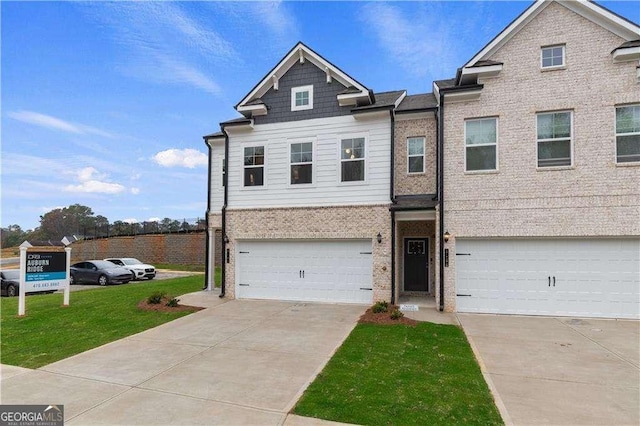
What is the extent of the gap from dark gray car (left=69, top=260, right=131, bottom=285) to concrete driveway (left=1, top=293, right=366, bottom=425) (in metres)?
13.4

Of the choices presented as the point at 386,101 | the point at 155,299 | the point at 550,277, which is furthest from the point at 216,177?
the point at 550,277

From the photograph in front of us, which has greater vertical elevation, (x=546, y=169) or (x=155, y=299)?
(x=546, y=169)

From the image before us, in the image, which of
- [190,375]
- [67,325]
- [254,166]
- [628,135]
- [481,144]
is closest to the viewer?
[190,375]

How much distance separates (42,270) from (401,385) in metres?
11.9

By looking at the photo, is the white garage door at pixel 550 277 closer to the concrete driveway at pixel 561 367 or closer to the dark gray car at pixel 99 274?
the concrete driveway at pixel 561 367

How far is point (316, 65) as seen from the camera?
1283 centimetres

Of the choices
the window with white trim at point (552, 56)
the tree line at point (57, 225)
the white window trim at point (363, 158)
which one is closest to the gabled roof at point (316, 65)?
the white window trim at point (363, 158)

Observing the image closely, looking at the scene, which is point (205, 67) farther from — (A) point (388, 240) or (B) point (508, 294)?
(B) point (508, 294)

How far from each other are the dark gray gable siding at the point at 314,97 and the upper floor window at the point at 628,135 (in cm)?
796

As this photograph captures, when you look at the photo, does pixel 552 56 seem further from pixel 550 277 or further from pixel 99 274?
pixel 99 274

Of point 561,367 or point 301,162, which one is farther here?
point 301,162

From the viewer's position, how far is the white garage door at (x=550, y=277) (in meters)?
9.95

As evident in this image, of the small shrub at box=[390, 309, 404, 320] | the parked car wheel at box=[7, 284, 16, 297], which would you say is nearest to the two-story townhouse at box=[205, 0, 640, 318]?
the small shrub at box=[390, 309, 404, 320]

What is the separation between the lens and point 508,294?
10594mm
